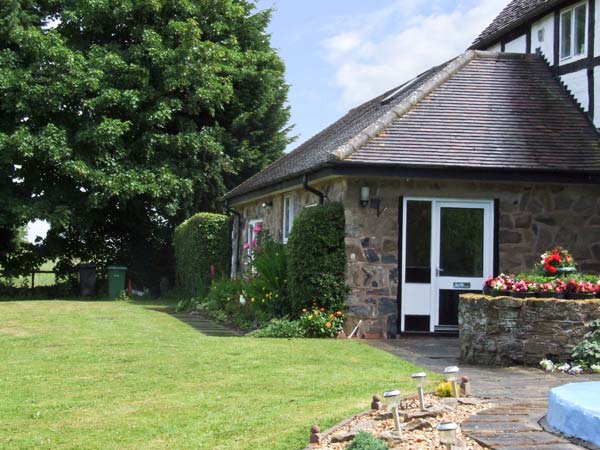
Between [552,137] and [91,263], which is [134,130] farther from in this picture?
[552,137]

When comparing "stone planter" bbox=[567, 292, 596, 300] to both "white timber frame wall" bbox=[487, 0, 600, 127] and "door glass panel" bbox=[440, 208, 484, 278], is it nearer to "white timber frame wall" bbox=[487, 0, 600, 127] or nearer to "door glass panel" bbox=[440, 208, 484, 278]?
"door glass panel" bbox=[440, 208, 484, 278]

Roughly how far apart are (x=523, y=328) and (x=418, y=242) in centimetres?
378

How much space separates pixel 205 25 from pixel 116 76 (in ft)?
12.7

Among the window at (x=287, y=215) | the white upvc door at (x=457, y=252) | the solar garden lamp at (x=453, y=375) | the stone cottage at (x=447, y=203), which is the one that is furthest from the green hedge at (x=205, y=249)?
the solar garden lamp at (x=453, y=375)

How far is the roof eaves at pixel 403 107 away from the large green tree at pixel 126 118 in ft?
34.8

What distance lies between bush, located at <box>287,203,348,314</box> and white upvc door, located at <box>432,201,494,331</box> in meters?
1.59

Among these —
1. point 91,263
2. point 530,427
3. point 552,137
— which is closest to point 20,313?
point 91,263

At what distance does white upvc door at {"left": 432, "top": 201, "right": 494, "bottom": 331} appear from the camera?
13.8 meters

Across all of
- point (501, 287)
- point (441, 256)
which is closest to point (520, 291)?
point (501, 287)

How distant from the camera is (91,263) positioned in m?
26.2

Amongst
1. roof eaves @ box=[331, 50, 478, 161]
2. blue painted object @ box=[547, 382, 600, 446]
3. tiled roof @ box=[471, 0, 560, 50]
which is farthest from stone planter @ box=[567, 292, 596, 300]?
tiled roof @ box=[471, 0, 560, 50]

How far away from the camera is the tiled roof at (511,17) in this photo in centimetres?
1649

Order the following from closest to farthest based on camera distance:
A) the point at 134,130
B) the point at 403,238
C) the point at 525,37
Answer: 1. the point at 403,238
2. the point at 525,37
3. the point at 134,130

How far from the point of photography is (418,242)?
13805 mm
